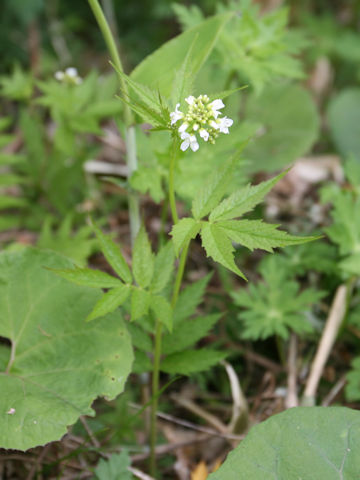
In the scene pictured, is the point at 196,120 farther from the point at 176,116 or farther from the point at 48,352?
the point at 48,352

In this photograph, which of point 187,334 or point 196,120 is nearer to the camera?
point 196,120

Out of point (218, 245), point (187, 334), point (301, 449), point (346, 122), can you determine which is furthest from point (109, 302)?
point (346, 122)

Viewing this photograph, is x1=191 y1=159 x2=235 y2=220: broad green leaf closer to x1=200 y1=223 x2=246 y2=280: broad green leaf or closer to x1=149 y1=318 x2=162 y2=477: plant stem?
x1=200 y1=223 x2=246 y2=280: broad green leaf

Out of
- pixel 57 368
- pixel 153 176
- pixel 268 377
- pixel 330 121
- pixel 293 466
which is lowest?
pixel 268 377

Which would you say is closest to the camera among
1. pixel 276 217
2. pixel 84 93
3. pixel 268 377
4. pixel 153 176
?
pixel 153 176

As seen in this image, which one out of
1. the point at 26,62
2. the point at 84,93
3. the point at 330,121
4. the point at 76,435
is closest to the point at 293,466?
the point at 76,435

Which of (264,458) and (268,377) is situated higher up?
(264,458)

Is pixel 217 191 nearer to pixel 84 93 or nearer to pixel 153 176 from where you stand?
pixel 153 176
